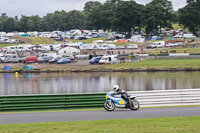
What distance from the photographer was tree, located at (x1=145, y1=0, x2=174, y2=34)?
14520 cm

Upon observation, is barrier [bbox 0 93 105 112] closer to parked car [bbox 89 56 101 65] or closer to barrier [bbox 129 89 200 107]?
barrier [bbox 129 89 200 107]

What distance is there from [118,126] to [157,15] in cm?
13213

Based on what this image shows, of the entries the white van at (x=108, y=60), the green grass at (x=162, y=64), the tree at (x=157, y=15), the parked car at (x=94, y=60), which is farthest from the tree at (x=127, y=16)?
the green grass at (x=162, y=64)

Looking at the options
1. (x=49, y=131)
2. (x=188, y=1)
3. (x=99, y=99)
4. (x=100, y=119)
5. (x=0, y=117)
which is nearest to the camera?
(x=49, y=131)

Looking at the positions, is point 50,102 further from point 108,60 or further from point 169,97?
point 108,60

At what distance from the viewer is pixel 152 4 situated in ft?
501

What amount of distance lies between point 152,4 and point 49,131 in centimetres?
13850

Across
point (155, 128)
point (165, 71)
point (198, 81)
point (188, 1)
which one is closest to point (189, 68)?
point (165, 71)

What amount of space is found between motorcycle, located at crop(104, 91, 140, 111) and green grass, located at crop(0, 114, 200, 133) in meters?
3.59

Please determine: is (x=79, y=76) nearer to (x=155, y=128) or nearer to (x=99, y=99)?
(x=99, y=99)

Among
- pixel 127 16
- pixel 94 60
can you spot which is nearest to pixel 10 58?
pixel 94 60

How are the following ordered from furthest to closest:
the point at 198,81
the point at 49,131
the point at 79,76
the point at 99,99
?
the point at 79,76
the point at 198,81
the point at 99,99
the point at 49,131

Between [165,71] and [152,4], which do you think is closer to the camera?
[165,71]

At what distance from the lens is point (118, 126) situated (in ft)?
62.3
